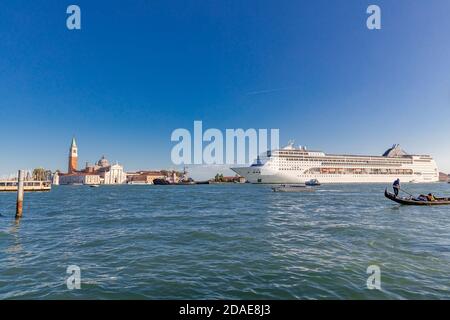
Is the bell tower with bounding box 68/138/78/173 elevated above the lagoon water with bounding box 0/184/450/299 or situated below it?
above

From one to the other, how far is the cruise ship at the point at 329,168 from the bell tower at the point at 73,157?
117968 millimetres

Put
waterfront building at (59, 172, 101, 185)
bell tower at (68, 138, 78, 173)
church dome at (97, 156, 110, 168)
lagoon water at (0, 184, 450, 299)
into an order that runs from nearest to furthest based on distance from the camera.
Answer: lagoon water at (0, 184, 450, 299)
waterfront building at (59, 172, 101, 185)
bell tower at (68, 138, 78, 173)
church dome at (97, 156, 110, 168)

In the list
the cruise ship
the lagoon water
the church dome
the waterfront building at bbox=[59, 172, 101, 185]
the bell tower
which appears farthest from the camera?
the church dome

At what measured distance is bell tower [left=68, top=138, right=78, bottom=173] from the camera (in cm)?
16350

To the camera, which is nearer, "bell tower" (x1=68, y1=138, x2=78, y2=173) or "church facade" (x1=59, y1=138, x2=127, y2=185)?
"church facade" (x1=59, y1=138, x2=127, y2=185)

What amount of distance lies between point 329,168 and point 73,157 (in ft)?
480

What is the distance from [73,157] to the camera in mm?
166000

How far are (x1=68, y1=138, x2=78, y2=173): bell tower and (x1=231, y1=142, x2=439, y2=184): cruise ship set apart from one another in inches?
4644

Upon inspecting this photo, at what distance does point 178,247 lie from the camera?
11.1 metres

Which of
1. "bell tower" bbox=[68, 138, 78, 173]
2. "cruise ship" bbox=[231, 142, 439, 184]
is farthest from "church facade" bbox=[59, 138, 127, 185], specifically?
"cruise ship" bbox=[231, 142, 439, 184]

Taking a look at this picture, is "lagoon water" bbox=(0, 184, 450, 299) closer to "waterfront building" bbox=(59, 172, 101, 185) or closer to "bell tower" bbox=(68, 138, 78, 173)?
"waterfront building" bbox=(59, 172, 101, 185)
